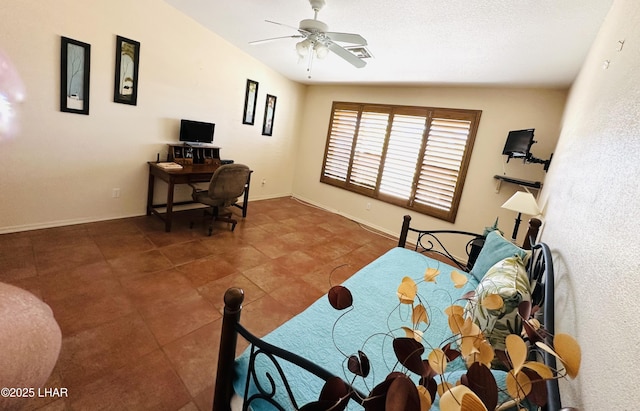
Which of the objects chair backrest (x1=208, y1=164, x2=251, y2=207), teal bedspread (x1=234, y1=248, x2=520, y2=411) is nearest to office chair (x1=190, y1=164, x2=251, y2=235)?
chair backrest (x1=208, y1=164, x2=251, y2=207)

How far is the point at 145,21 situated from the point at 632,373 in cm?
465

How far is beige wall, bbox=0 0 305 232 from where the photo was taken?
9.21ft

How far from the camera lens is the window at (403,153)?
4.11 meters

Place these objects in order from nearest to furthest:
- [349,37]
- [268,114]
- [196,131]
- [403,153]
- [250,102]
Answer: [349,37] → [196,131] → [403,153] → [250,102] → [268,114]

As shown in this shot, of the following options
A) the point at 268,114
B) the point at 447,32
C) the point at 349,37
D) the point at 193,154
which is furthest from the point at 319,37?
the point at 268,114

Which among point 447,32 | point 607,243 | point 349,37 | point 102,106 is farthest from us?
point 102,106

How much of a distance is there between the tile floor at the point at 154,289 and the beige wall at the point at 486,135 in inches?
42.2

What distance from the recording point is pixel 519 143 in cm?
313

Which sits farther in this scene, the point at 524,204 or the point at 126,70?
the point at 126,70

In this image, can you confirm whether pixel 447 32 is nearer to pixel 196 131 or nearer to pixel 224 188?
pixel 224 188

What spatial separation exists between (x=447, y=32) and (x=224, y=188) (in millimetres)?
2995

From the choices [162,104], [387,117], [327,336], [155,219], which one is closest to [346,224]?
[387,117]

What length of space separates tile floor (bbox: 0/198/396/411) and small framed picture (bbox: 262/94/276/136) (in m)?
2.00

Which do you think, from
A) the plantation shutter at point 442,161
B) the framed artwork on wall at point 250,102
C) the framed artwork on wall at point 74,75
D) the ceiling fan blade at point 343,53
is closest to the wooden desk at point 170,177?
the framed artwork on wall at point 74,75
